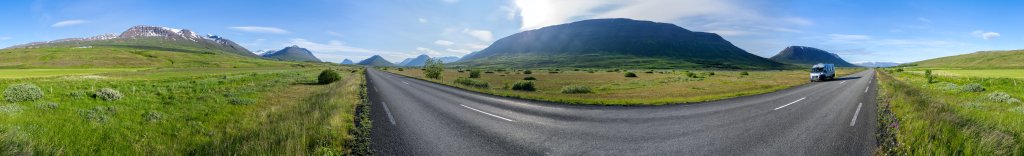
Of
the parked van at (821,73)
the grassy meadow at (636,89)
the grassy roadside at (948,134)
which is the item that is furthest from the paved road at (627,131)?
the parked van at (821,73)

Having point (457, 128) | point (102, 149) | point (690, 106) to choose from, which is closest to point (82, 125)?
point (102, 149)

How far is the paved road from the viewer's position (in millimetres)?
9727

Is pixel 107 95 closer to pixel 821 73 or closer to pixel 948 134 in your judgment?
pixel 948 134

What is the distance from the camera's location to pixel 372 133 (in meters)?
11.7

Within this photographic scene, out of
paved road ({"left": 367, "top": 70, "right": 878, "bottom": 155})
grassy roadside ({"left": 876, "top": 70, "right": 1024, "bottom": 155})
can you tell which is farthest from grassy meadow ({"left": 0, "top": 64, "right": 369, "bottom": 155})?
grassy roadside ({"left": 876, "top": 70, "right": 1024, "bottom": 155})

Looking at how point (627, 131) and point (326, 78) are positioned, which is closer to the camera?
point (627, 131)

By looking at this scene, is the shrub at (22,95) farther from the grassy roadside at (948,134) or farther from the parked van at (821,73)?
the parked van at (821,73)

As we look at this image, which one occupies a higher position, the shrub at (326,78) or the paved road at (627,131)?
the shrub at (326,78)

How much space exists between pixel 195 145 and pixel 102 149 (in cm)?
173

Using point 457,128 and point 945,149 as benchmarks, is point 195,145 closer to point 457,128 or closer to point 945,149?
point 457,128

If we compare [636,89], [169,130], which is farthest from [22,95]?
[636,89]

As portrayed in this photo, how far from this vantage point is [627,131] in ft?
40.5

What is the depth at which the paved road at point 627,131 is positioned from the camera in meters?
9.73

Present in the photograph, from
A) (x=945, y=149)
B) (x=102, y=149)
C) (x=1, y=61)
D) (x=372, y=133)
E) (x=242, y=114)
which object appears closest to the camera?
(x=945, y=149)
